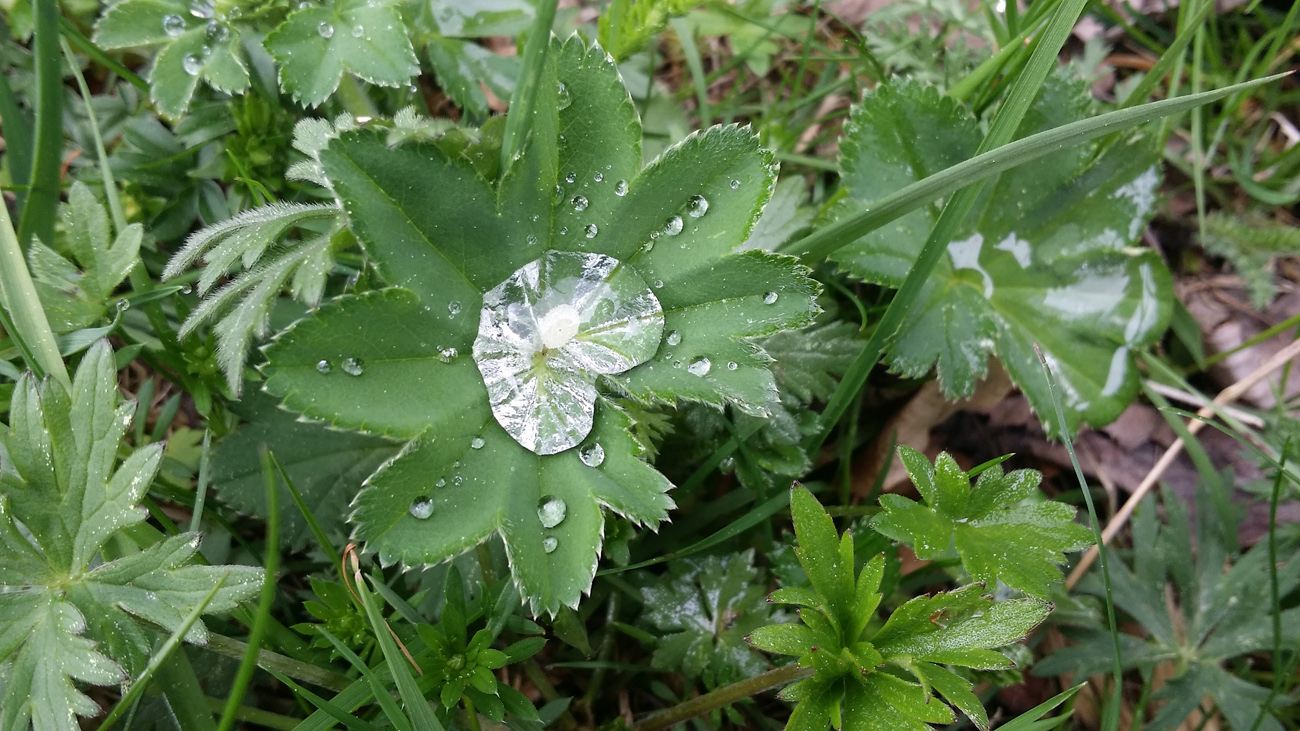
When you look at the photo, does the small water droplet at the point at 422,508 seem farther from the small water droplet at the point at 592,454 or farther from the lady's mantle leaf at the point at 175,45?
the lady's mantle leaf at the point at 175,45

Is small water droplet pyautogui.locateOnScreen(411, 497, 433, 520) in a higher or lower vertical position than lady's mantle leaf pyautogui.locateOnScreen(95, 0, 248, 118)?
lower

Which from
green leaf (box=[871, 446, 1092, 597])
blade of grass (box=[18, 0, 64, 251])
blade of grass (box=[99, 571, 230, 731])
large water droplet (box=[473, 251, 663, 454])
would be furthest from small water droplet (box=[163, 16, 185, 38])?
green leaf (box=[871, 446, 1092, 597])

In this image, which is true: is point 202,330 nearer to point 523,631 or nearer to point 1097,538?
point 523,631

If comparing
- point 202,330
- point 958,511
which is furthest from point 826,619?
point 202,330

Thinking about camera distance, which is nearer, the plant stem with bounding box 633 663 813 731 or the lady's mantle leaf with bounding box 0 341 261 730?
the lady's mantle leaf with bounding box 0 341 261 730

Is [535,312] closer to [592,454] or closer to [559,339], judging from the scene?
[559,339]

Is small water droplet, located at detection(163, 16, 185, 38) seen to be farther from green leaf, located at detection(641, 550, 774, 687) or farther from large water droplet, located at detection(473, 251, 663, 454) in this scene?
green leaf, located at detection(641, 550, 774, 687)
